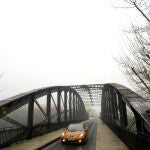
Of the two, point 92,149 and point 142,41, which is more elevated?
point 142,41

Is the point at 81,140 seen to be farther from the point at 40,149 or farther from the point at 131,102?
the point at 131,102

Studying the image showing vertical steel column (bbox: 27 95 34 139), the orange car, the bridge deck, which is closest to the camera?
the bridge deck

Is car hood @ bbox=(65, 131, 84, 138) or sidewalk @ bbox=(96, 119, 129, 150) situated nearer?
sidewalk @ bbox=(96, 119, 129, 150)

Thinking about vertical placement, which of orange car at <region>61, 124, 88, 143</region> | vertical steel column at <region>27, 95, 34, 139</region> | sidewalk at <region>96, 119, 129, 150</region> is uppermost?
vertical steel column at <region>27, 95, 34, 139</region>

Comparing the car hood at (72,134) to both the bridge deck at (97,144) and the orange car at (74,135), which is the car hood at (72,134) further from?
the bridge deck at (97,144)

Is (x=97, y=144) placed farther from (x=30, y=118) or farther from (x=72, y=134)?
(x=30, y=118)

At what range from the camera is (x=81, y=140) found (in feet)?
47.9

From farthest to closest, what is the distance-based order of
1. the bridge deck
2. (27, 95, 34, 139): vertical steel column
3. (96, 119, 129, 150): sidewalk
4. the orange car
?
(27, 95, 34, 139): vertical steel column
the orange car
(96, 119, 129, 150): sidewalk
the bridge deck

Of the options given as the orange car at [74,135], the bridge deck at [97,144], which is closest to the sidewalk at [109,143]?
the bridge deck at [97,144]

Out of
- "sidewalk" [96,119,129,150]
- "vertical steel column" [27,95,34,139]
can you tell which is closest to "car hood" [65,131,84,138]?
"sidewalk" [96,119,129,150]

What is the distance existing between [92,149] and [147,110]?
4.08 m

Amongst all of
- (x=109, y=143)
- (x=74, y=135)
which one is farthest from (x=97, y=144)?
(x=74, y=135)

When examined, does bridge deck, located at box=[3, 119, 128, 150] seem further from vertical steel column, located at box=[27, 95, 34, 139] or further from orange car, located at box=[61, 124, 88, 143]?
orange car, located at box=[61, 124, 88, 143]

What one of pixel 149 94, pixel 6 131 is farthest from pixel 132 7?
pixel 6 131
